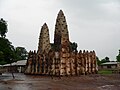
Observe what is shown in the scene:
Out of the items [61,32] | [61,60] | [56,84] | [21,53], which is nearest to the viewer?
A: [56,84]

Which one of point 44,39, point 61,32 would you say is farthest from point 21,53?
point 61,32

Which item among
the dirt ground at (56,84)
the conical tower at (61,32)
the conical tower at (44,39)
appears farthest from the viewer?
the conical tower at (44,39)

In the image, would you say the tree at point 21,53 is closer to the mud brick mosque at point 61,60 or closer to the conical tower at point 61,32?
the conical tower at point 61,32

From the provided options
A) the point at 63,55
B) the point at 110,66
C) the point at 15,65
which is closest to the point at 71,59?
the point at 63,55

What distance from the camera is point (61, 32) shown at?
41812mm

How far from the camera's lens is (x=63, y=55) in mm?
36469

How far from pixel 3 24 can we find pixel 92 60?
17.2 metres

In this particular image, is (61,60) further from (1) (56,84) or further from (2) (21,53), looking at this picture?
(2) (21,53)

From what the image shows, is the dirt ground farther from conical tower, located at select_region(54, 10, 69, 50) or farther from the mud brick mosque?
conical tower, located at select_region(54, 10, 69, 50)

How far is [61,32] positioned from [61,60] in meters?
7.46

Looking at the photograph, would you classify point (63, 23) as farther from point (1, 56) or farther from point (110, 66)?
point (110, 66)

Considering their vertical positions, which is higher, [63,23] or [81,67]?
[63,23]

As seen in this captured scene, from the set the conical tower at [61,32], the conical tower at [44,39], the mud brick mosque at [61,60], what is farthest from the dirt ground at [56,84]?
the conical tower at [44,39]

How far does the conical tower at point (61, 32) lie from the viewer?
136ft
